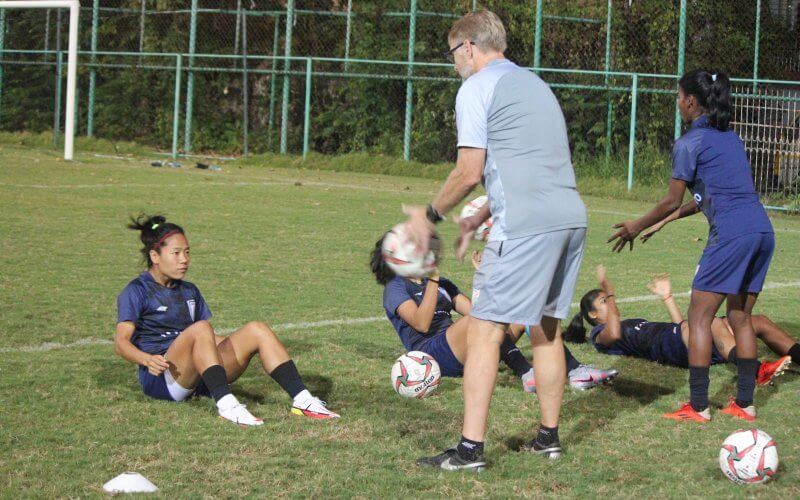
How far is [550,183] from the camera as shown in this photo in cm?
486

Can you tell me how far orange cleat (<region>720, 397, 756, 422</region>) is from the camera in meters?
5.95

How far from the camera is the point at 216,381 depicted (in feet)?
18.7

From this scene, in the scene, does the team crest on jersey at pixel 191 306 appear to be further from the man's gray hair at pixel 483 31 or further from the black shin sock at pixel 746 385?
the black shin sock at pixel 746 385

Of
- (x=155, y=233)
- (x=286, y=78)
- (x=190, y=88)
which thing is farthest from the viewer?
(x=190, y=88)

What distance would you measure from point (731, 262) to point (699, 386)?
65 centimetres

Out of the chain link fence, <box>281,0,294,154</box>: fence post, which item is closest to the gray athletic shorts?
the chain link fence

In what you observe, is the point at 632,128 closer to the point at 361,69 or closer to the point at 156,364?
the point at 361,69

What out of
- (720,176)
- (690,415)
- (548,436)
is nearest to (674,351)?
(690,415)

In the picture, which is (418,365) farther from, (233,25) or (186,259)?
(233,25)

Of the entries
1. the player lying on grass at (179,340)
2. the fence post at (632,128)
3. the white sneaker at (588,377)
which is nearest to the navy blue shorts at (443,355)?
the white sneaker at (588,377)

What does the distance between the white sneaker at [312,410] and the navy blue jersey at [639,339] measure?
246 centimetres

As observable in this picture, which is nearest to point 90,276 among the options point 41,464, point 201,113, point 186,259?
point 186,259

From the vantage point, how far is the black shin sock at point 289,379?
5883 millimetres

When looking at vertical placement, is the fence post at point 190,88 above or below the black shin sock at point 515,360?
above
